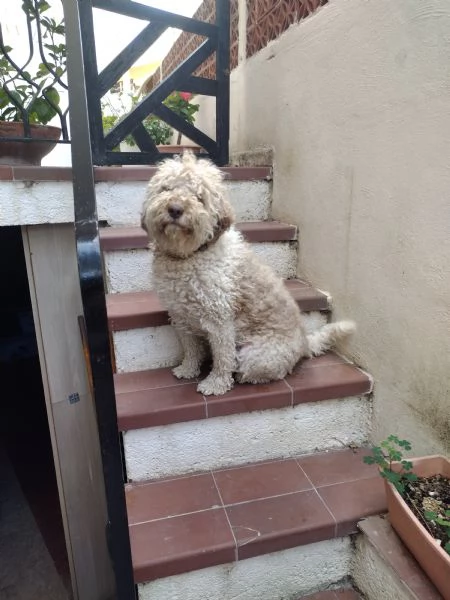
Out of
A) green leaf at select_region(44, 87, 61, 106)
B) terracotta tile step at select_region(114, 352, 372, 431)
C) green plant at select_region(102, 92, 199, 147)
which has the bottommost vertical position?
terracotta tile step at select_region(114, 352, 372, 431)

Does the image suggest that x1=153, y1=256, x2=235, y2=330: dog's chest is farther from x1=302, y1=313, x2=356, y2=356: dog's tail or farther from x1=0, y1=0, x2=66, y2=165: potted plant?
x1=0, y1=0, x2=66, y2=165: potted plant

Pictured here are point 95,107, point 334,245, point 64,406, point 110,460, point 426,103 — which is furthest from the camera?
point 64,406

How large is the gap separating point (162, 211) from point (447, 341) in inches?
46.1

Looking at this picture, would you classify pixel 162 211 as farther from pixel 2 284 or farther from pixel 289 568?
pixel 2 284

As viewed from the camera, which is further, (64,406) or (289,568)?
(64,406)

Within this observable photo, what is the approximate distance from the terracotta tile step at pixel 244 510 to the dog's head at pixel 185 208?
100cm

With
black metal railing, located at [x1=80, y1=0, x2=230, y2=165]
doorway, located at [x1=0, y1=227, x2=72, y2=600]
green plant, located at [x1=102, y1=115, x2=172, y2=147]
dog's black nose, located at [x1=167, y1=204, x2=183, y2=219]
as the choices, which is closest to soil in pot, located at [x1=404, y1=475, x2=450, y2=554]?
dog's black nose, located at [x1=167, y1=204, x2=183, y2=219]

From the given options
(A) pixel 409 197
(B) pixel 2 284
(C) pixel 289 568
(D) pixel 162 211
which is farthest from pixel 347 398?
(B) pixel 2 284

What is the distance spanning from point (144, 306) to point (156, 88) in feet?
5.79

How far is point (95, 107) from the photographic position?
2.66m

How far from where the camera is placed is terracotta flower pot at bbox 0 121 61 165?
8.52 ft

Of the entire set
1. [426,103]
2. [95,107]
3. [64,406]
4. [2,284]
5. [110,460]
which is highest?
[95,107]

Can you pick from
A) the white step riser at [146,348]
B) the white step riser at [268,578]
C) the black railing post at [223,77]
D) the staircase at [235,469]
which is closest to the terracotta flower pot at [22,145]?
the staircase at [235,469]

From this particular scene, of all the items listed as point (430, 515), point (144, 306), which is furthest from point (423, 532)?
point (144, 306)
